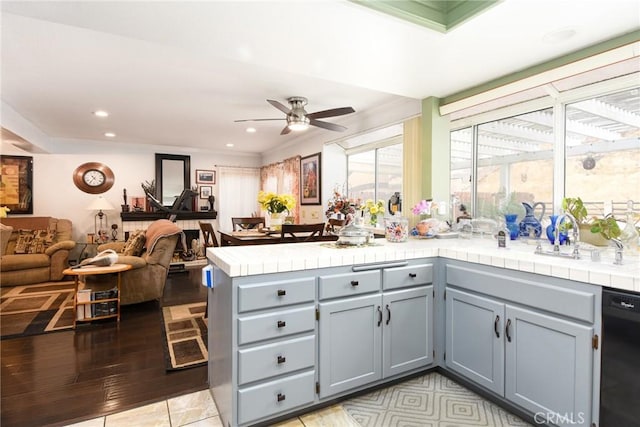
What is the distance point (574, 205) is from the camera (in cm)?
220

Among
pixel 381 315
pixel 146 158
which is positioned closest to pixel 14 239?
pixel 146 158

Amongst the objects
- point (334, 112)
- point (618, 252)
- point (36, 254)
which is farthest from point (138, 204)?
point (618, 252)

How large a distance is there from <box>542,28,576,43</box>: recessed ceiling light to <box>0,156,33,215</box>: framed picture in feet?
25.4

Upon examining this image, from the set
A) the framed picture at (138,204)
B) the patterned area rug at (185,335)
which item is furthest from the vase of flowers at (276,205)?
the framed picture at (138,204)

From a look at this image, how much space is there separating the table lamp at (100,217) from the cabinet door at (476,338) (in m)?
6.18

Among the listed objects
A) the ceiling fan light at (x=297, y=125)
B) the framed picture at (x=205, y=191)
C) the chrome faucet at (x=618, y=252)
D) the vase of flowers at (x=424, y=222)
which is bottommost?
the chrome faucet at (x=618, y=252)

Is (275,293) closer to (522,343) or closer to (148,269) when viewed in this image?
(522,343)

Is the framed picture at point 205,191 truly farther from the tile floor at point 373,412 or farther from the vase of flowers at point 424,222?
the tile floor at point 373,412

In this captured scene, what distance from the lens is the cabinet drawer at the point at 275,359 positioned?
1.67 meters

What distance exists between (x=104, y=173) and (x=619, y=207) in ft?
25.1

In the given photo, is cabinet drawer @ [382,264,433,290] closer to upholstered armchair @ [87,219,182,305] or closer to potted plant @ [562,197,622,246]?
potted plant @ [562,197,622,246]

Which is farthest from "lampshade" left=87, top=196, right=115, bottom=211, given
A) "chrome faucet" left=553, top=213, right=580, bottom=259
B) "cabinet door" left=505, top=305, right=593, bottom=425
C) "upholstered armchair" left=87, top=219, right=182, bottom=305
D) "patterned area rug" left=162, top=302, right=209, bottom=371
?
"chrome faucet" left=553, top=213, right=580, bottom=259

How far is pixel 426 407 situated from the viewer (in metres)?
2.01

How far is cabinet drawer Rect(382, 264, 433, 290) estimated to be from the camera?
2113mm
